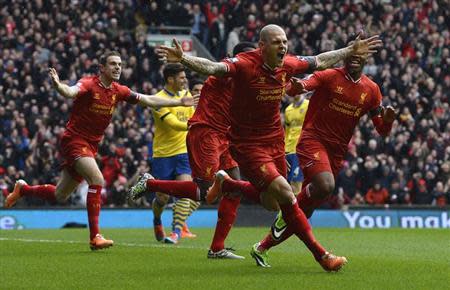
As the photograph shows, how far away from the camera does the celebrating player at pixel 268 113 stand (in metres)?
11.8

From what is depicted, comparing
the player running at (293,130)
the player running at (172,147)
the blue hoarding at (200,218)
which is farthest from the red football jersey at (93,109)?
the blue hoarding at (200,218)

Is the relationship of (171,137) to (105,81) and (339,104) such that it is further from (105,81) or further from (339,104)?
(339,104)

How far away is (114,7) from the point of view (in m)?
36.4

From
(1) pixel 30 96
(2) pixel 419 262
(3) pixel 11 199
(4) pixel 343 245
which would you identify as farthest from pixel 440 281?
(1) pixel 30 96

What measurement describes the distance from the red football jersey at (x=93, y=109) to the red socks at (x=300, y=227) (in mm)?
4505

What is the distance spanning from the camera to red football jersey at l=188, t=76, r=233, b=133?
14.2 meters

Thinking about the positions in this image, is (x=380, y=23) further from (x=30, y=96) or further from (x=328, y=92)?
(x=328, y=92)

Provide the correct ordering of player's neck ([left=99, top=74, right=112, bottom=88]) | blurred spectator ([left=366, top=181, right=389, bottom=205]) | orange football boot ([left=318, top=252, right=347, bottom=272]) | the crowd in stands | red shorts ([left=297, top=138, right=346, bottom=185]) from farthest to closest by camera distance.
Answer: the crowd in stands
blurred spectator ([left=366, top=181, right=389, bottom=205])
player's neck ([left=99, top=74, right=112, bottom=88])
red shorts ([left=297, top=138, right=346, bottom=185])
orange football boot ([left=318, top=252, right=347, bottom=272])

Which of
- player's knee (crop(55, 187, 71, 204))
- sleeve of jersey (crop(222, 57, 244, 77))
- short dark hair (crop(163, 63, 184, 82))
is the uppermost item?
sleeve of jersey (crop(222, 57, 244, 77))

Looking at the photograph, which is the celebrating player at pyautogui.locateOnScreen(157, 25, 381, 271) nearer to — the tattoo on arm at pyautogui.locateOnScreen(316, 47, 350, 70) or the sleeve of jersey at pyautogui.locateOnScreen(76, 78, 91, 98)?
the tattoo on arm at pyautogui.locateOnScreen(316, 47, 350, 70)

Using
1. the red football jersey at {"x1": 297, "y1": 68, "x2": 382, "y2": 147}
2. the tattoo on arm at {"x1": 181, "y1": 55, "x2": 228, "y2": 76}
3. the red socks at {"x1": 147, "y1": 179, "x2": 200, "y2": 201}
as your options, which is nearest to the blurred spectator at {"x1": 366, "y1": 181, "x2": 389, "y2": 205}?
the red socks at {"x1": 147, "y1": 179, "x2": 200, "y2": 201}

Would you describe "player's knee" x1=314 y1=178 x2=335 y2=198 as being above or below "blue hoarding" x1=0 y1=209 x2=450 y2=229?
above

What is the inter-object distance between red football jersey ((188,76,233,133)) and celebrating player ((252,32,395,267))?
109 cm

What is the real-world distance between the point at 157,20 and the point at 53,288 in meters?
27.0
